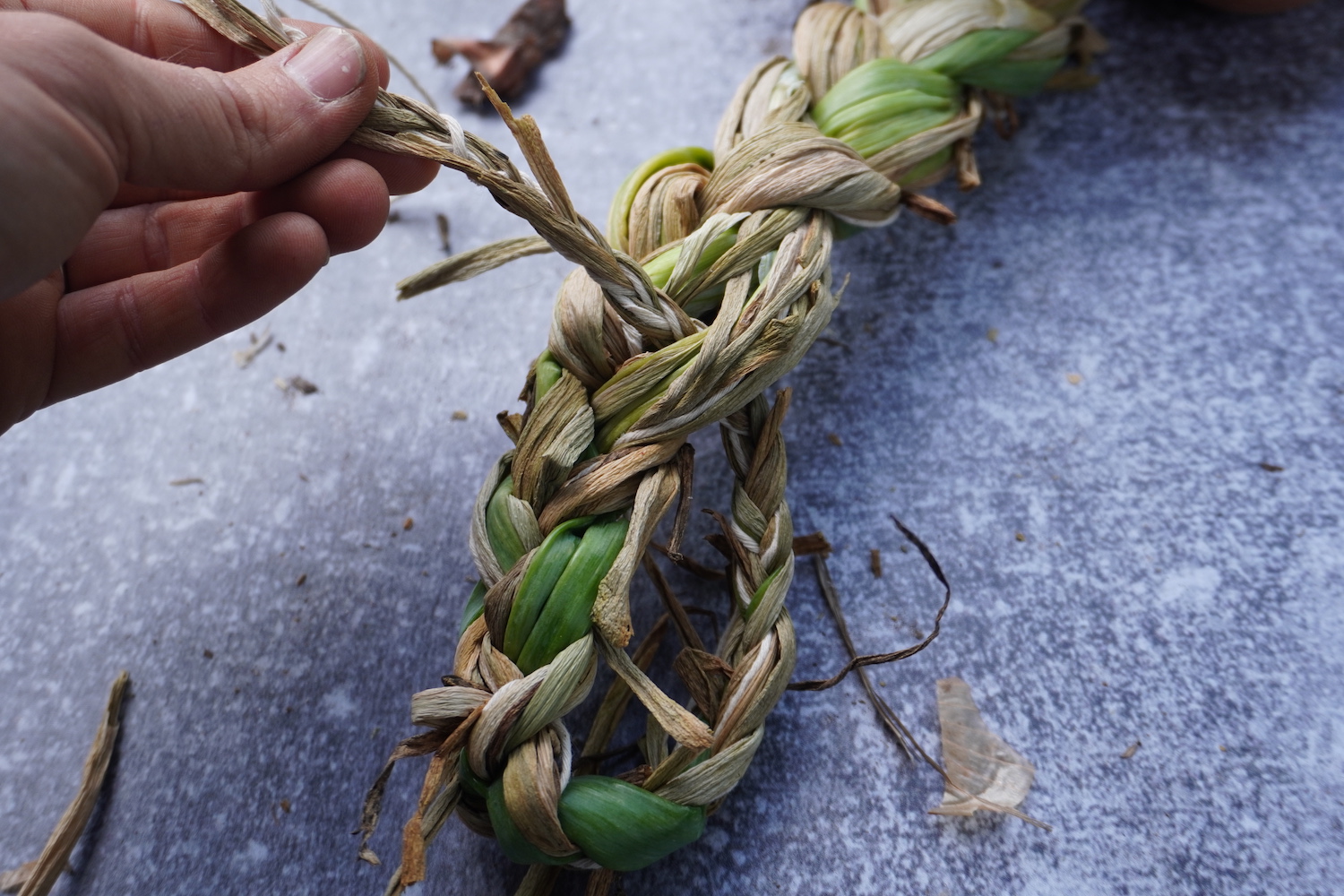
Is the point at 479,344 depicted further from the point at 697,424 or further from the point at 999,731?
the point at 999,731

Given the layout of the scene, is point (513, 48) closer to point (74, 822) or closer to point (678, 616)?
point (678, 616)

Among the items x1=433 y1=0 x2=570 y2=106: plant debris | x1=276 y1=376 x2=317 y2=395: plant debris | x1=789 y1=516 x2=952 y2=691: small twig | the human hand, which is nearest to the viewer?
the human hand

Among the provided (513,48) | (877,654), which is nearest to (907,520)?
(877,654)

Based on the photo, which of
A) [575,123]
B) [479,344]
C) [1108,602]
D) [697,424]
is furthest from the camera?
[575,123]

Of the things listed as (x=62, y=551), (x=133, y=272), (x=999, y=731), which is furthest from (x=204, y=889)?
(x=999, y=731)

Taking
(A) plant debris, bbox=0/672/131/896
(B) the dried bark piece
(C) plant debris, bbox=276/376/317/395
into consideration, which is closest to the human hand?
(C) plant debris, bbox=276/376/317/395

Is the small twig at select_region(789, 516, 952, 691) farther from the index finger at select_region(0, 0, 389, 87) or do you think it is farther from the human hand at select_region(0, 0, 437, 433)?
the index finger at select_region(0, 0, 389, 87)
